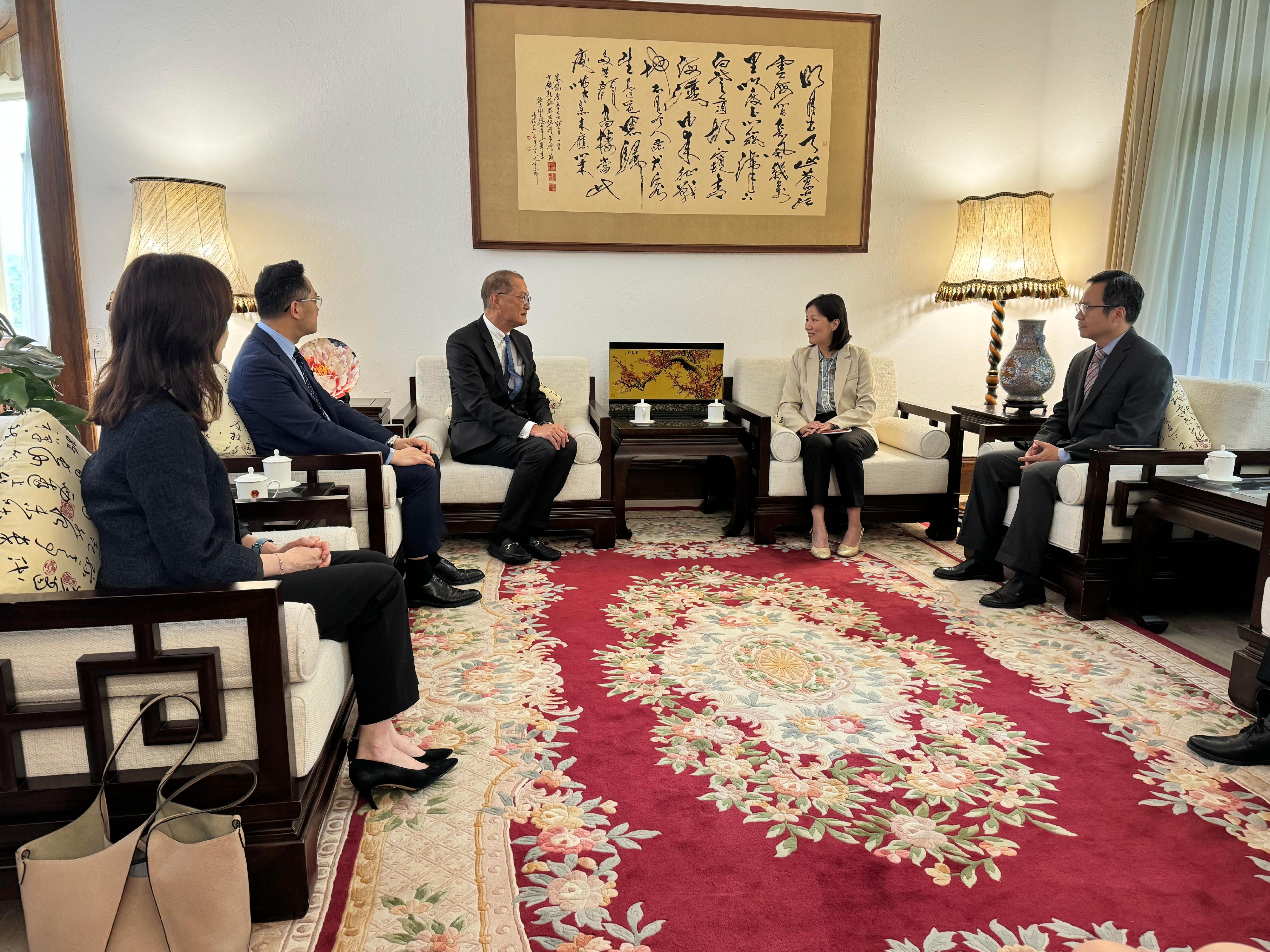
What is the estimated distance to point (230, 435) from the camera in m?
2.97

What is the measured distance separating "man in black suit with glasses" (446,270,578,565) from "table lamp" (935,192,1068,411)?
2390mm

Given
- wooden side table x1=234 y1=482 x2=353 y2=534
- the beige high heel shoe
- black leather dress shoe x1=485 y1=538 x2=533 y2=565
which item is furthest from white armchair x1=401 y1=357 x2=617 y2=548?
the beige high heel shoe

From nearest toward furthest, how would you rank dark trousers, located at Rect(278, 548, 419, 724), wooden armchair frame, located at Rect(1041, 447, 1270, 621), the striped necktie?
dark trousers, located at Rect(278, 548, 419, 724) < wooden armchair frame, located at Rect(1041, 447, 1270, 621) < the striped necktie

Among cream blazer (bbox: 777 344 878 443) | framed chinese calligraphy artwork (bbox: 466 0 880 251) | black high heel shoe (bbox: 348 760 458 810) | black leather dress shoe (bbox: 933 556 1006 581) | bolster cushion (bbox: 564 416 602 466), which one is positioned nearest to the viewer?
black high heel shoe (bbox: 348 760 458 810)

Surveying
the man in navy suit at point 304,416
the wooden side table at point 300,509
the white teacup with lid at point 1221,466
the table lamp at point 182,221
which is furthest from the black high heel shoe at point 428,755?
the white teacup with lid at point 1221,466

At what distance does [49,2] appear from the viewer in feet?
13.3

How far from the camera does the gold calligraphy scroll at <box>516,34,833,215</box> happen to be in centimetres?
445

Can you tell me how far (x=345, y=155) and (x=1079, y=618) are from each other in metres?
→ 4.04

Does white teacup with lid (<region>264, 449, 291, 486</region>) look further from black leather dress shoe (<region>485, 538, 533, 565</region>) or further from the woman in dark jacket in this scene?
black leather dress shoe (<region>485, 538, 533, 565</region>)

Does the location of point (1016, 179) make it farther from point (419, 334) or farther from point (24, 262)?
point (24, 262)

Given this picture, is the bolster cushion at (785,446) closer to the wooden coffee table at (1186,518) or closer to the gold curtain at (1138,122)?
the wooden coffee table at (1186,518)

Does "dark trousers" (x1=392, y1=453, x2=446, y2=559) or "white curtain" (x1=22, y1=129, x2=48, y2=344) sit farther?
"white curtain" (x1=22, y1=129, x2=48, y2=344)

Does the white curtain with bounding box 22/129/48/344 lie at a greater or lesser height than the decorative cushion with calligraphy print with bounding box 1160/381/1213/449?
greater

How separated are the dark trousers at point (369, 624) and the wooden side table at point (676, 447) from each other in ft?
7.16
